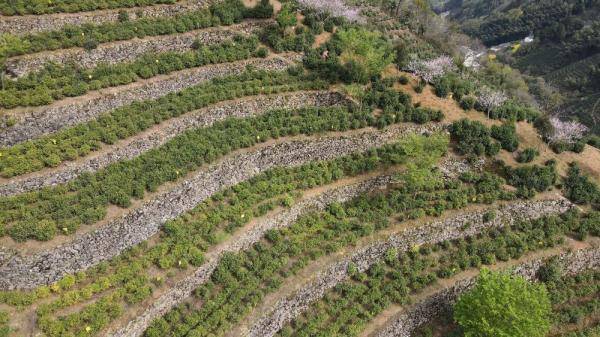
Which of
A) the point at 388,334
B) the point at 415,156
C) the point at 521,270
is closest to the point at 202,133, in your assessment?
the point at 415,156

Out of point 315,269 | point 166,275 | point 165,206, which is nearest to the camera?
point 166,275

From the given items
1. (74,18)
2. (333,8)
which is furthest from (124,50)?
(333,8)

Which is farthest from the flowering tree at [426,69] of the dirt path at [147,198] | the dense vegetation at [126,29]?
the dense vegetation at [126,29]

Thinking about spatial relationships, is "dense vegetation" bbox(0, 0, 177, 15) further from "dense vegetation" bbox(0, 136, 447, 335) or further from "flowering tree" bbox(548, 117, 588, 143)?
"flowering tree" bbox(548, 117, 588, 143)

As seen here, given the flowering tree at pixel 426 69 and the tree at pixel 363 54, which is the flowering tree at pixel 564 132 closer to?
the flowering tree at pixel 426 69

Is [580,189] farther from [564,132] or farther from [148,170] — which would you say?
[148,170]
